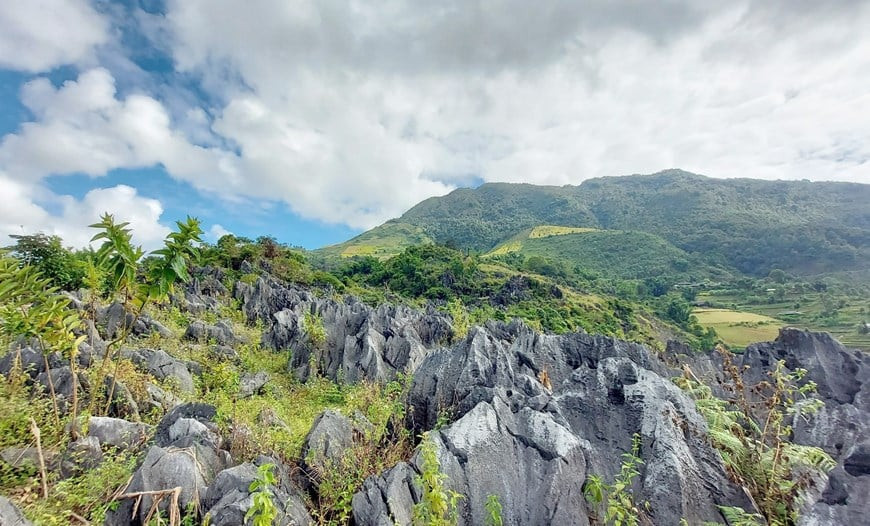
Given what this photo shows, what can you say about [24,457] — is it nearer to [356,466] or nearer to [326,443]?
[326,443]

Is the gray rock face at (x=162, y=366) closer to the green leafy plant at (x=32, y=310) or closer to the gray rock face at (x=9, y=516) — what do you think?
the green leafy plant at (x=32, y=310)

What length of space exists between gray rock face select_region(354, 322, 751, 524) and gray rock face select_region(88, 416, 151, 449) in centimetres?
436

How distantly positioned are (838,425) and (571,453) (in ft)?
14.0

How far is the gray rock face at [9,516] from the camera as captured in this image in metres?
3.66

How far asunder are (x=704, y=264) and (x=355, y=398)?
166809mm

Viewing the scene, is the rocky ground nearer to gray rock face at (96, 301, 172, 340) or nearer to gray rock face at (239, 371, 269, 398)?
gray rock face at (239, 371, 269, 398)

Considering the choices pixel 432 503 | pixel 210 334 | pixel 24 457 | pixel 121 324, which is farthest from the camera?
pixel 210 334

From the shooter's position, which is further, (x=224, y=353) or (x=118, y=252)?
(x=224, y=353)

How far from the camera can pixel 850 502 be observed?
11.0ft

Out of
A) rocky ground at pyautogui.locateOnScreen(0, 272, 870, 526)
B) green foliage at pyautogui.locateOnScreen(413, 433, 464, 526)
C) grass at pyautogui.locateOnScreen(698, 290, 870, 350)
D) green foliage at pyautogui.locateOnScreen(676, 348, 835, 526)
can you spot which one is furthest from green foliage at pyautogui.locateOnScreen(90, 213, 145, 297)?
grass at pyautogui.locateOnScreen(698, 290, 870, 350)

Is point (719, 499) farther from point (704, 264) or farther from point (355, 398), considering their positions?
point (704, 264)

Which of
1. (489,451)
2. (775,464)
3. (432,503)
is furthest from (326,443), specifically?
(775,464)

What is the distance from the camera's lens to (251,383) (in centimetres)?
1283

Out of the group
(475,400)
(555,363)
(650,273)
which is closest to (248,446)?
(475,400)
